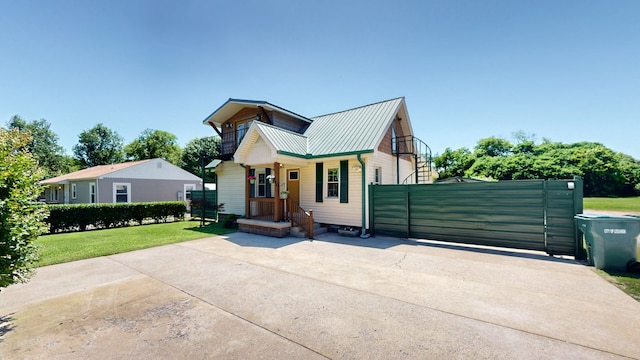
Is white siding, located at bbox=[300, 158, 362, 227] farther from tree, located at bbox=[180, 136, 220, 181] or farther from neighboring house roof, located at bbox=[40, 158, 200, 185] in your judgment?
tree, located at bbox=[180, 136, 220, 181]

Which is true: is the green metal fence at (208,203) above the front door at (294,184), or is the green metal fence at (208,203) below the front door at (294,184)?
below

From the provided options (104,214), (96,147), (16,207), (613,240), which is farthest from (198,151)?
(613,240)

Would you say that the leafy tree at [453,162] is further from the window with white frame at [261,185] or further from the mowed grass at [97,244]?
the mowed grass at [97,244]

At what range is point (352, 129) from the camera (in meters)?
11.8

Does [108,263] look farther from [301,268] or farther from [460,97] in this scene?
[460,97]

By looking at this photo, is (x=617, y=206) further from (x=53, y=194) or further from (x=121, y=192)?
(x=53, y=194)

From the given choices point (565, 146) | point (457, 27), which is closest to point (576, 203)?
point (457, 27)

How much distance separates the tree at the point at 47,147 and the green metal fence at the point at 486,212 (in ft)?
187

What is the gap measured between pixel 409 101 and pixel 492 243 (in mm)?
8834

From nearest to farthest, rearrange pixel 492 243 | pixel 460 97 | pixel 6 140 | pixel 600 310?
1. pixel 6 140
2. pixel 600 310
3. pixel 492 243
4. pixel 460 97

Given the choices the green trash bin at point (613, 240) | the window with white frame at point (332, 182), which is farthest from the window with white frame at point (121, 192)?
the green trash bin at point (613, 240)

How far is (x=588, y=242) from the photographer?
5750mm

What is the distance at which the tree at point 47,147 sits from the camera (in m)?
41.5

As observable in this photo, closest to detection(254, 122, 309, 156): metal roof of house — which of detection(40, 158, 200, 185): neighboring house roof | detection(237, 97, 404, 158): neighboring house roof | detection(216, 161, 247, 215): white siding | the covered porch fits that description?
detection(237, 97, 404, 158): neighboring house roof
